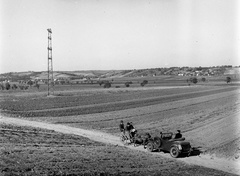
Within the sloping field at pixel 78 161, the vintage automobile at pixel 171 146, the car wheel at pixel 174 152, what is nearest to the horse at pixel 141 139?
the vintage automobile at pixel 171 146

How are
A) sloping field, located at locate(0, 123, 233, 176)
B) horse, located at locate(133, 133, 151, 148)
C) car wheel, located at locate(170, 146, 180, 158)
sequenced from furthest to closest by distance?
horse, located at locate(133, 133, 151, 148) < car wheel, located at locate(170, 146, 180, 158) < sloping field, located at locate(0, 123, 233, 176)

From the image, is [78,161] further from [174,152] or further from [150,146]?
[174,152]

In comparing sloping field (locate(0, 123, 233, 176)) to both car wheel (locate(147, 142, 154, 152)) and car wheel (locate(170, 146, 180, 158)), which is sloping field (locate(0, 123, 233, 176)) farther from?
car wheel (locate(147, 142, 154, 152))

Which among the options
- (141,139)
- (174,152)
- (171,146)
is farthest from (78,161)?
(141,139)

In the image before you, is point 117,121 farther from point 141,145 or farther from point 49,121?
point 141,145

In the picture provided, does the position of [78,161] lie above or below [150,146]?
above

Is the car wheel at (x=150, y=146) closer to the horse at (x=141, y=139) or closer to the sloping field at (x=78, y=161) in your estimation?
the horse at (x=141, y=139)

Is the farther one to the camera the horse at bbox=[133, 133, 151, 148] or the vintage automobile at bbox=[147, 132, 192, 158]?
the horse at bbox=[133, 133, 151, 148]

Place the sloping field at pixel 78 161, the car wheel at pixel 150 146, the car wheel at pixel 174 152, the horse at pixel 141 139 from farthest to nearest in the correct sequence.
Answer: the horse at pixel 141 139 → the car wheel at pixel 150 146 → the car wheel at pixel 174 152 → the sloping field at pixel 78 161

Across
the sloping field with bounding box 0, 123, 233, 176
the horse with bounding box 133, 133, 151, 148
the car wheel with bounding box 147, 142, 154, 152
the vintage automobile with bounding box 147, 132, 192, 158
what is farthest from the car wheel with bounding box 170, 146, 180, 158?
the horse with bounding box 133, 133, 151, 148
